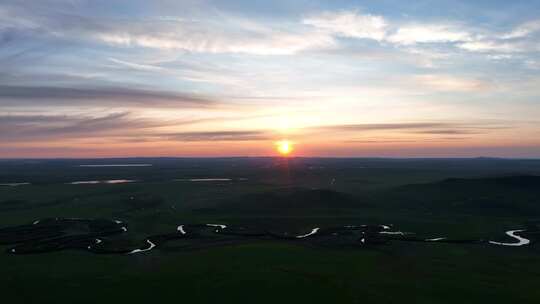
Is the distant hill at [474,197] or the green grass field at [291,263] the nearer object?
the green grass field at [291,263]

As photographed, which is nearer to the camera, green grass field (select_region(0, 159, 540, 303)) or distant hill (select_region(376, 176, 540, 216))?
green grass field (select_region(0, 159, 540, 303))

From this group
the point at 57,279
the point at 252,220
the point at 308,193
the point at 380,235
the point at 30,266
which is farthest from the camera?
the point at 308,193

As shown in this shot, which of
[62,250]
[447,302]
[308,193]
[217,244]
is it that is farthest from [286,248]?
[308,193]

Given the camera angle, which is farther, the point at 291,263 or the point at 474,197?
the point at 474,197

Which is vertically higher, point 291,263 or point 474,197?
point 474,197

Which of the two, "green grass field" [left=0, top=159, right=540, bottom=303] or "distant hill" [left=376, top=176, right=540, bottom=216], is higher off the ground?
"distant hill" [left=376, top=176, right=540, bottom=216]

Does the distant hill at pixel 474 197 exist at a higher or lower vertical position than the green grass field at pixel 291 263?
higher

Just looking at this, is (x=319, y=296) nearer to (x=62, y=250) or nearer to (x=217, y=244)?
(x=217, y=244)

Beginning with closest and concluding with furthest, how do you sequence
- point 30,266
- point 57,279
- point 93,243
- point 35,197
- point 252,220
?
point 57,279, point 30,266, point 93,243, point 252,220, point 35,197
